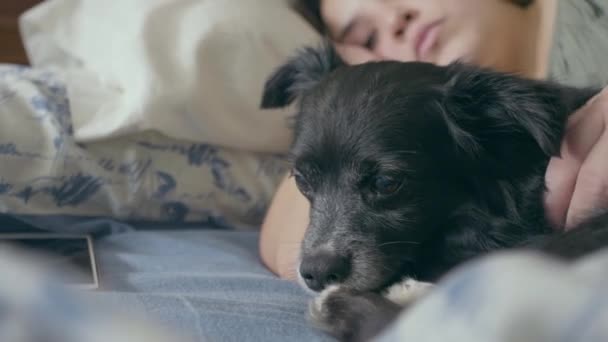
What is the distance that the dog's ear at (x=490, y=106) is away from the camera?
1331 millimetres

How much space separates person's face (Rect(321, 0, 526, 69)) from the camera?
1.89 meters

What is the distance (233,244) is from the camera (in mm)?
1797

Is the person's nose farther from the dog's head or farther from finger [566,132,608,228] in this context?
finger [566,132,608,228]

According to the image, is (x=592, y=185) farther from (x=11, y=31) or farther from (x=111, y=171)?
(x=11, y=31)

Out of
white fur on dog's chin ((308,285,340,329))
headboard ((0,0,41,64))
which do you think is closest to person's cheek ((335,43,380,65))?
white fur on dog's chin ((308,285,340,329))

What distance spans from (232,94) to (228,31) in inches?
6.8

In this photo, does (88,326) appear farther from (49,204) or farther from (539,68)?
(539,68)

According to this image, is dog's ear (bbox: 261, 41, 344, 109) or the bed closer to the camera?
the bed

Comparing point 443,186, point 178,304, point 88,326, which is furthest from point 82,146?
point 88,326

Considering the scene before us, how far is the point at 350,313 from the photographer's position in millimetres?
1150

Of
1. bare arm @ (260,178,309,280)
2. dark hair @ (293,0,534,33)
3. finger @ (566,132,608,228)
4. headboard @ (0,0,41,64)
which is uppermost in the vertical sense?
finger @ (566,132,608,228)

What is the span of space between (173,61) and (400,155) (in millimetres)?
758

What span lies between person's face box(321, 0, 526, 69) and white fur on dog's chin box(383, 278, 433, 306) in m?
0.71

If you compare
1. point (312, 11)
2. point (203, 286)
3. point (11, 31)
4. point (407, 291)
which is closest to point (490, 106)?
point (407, 291)
